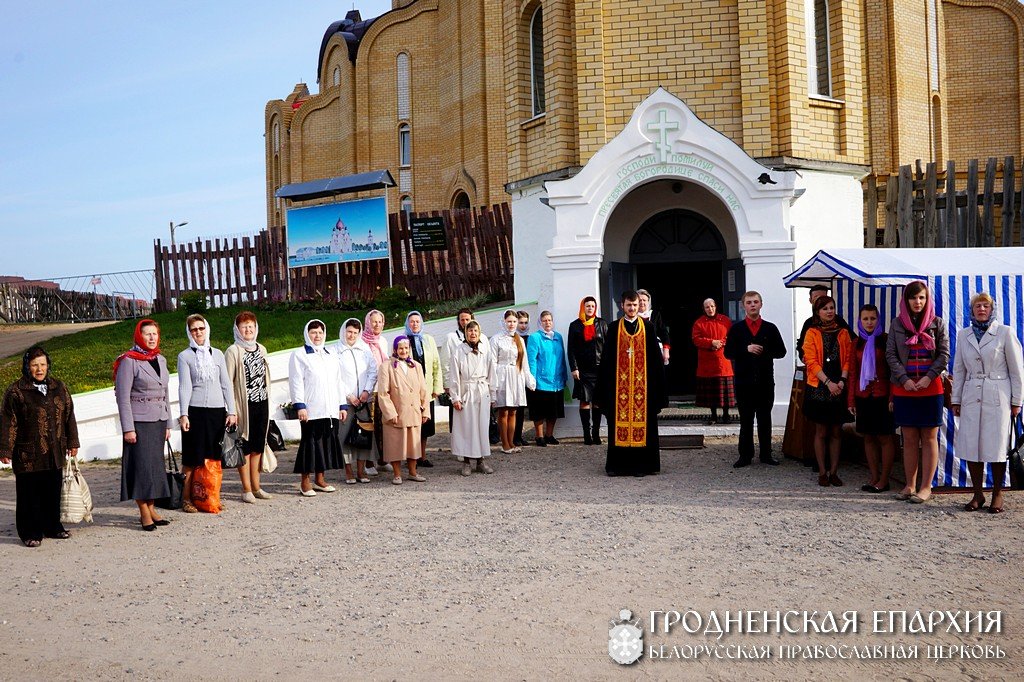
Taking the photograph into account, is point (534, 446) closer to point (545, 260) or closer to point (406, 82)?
point (545, 260)

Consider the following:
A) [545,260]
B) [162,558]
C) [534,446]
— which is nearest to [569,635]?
[162,558]

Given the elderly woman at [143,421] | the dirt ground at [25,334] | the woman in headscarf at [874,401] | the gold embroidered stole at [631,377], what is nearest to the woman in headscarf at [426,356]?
the gold embroidered stole at [631,377]

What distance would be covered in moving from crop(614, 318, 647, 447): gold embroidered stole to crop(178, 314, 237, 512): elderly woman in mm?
4031

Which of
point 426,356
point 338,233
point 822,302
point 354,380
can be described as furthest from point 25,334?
point 822,302

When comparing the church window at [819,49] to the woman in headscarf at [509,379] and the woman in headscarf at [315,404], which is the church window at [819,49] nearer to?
the woman in headscarf at [509,379]

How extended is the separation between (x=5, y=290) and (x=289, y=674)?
87.4 feet

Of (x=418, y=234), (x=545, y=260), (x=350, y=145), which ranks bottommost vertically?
(x=545, y=260)

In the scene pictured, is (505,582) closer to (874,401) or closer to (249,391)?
(249,391)

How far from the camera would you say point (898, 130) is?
24.0 metres

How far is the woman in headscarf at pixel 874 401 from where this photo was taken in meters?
8.75

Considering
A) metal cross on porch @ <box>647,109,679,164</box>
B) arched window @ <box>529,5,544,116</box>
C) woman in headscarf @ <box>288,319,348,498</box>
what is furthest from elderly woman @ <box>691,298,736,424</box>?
woman in headscarf @ <box>288,319,348,498</box>

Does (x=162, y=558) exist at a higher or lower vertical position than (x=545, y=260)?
lower

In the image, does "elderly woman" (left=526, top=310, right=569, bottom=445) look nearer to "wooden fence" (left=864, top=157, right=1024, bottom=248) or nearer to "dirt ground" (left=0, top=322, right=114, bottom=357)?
"wooden fence" (left=864, top=157, right=1024, bottom=248)

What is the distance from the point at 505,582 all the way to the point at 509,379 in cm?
595
